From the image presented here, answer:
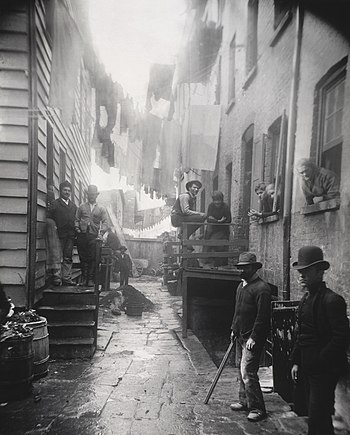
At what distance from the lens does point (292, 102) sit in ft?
21.9

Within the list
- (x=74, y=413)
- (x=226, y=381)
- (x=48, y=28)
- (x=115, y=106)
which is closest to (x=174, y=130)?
(x=115, y=106)

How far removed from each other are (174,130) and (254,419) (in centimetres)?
1615

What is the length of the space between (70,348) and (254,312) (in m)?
3.64

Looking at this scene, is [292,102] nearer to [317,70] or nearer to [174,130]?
[317,70]

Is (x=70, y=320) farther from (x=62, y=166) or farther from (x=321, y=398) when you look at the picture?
(x=321, y=398)

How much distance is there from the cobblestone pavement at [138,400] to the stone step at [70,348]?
0.18 metres

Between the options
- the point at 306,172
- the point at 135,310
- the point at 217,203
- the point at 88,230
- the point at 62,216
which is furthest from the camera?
the point at 135,310

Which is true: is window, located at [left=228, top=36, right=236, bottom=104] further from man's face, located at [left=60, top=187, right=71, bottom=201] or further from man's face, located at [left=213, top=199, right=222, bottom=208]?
man's face, located at [left=60, top=187, right=71, bottom=201]

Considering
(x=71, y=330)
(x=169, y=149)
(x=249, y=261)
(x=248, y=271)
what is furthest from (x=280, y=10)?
(x=169, y=149)

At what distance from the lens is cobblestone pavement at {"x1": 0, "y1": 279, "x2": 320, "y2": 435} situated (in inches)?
171

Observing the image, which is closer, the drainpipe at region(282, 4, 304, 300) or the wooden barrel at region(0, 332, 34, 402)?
the wooden barrel at region(0, 332, 34, 402)

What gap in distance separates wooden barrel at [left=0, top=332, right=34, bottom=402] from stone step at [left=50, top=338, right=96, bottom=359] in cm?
163

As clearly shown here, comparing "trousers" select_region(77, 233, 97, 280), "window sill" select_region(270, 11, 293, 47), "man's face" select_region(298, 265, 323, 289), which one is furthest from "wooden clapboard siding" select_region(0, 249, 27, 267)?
"window sill" select_region(270, 11, 293, 47)

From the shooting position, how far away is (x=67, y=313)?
24.0ft
